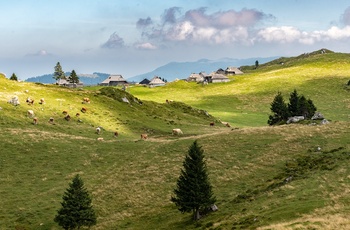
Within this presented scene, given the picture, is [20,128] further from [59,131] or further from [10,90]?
[10,90]

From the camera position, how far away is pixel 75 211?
38.2 meters

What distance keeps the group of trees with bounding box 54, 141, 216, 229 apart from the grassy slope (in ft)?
5.64

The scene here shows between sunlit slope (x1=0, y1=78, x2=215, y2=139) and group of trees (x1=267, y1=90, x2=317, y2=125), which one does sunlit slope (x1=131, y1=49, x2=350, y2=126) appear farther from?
sunlit slope (x1=0, y1=78, x2=215, y2=139)

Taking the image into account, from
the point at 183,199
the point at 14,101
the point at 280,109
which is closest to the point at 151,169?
the point at 183,199

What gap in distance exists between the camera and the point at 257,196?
39.8m

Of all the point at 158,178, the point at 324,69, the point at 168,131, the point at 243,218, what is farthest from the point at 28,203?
the point at 324,69

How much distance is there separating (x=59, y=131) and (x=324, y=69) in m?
146

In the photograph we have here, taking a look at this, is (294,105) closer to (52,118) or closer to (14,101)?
(52,118)

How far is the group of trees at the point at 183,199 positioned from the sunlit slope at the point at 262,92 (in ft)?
210

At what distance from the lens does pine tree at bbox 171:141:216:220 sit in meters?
37.5

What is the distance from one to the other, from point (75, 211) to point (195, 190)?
1234 cm

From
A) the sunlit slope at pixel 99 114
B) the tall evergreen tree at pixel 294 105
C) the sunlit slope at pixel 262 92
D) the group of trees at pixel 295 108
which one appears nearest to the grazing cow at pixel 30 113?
the sunlit slope at pixel 99 114

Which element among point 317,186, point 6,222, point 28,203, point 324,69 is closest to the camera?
point 317,186

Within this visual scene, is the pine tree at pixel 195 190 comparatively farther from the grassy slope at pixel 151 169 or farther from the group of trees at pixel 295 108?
the group of trees at pixel 295 108
